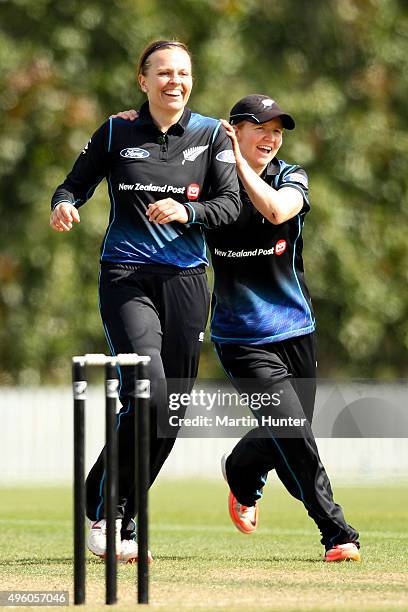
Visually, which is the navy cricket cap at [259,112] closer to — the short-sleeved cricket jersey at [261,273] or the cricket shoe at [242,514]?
the short-sleeved cricket jersey at [261,273]

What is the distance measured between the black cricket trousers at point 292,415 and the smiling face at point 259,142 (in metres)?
1.00

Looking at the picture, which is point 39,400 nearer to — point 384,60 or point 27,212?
point 27,212

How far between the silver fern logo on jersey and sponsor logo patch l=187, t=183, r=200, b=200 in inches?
5.2

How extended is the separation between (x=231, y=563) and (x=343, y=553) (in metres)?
0.59

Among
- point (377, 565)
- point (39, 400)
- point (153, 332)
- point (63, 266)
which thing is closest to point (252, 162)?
point (153, 332)

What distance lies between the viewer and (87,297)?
29.0 metres

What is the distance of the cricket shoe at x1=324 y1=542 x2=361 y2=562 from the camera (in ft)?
24.5

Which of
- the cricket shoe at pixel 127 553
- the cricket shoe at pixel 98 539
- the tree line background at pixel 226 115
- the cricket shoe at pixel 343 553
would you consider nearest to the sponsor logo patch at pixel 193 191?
the cricket shoe at pixel 98 539

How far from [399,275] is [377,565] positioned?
25.0 m

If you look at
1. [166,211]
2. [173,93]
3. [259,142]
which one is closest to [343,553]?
[166,211]

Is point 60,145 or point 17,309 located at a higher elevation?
point 60,145

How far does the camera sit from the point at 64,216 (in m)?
7.21

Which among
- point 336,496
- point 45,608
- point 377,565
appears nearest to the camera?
point 45,608

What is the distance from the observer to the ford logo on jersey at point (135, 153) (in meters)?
7.44
